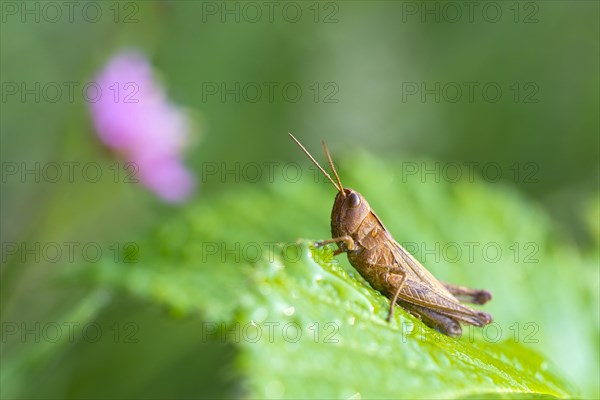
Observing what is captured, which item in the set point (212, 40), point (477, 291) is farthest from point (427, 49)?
point (477, 291)

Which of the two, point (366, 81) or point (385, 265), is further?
point (366, 81)

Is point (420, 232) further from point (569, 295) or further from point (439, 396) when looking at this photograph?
point (439, 396)

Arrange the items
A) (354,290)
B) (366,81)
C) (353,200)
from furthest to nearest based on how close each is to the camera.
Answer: (366,81)
(353,200)
(354,290)

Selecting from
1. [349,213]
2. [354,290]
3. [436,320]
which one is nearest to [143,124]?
[349,213]

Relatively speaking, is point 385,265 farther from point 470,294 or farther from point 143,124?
point 143,124

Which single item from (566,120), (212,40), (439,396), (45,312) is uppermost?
(439,396)

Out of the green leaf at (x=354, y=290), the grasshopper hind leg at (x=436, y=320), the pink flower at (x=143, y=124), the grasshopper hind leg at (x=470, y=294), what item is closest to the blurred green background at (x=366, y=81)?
the pink flower at (x=143, y=124)
